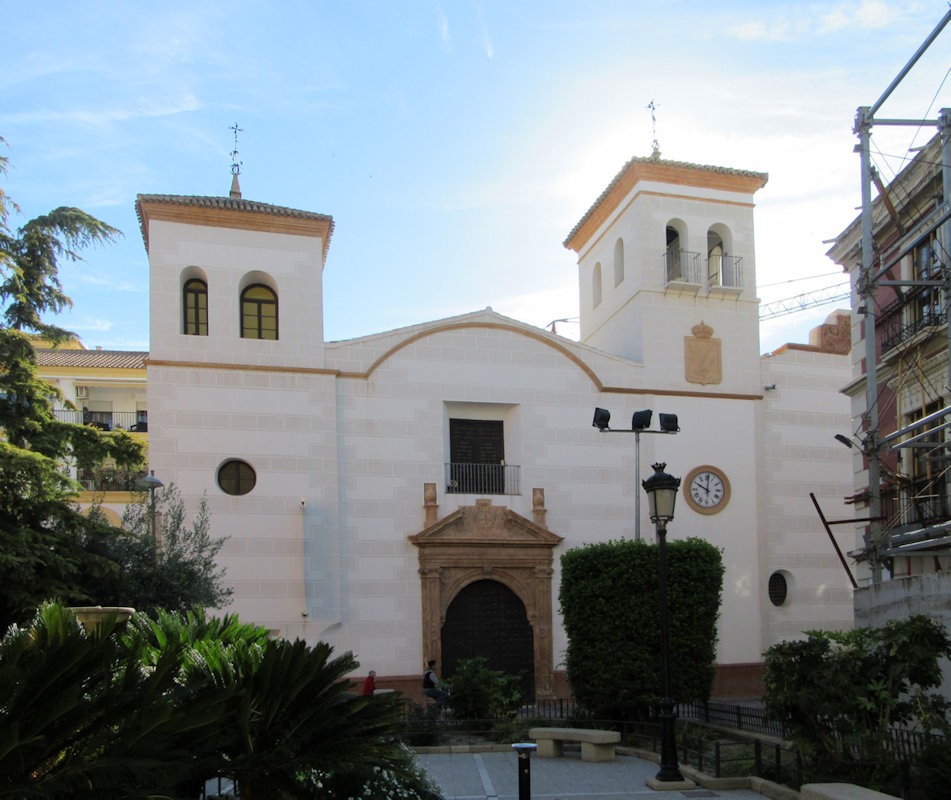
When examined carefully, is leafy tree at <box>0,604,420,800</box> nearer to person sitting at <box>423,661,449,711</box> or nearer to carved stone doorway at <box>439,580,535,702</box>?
person sitting at <box>423,661,449,711</box>

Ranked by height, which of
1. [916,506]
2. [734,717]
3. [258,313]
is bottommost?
[734,717]

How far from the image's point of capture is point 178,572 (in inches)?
658

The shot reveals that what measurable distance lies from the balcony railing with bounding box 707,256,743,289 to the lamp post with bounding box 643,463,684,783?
12.2 meters

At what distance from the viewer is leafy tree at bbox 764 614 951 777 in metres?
10.3

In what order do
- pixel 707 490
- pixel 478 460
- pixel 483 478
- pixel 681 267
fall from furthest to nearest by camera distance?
1. pixel 681 267
2. pixel 707 490
3. pixel 478 460
4. pixel 483 478

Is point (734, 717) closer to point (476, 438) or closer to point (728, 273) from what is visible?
point (476, 438)

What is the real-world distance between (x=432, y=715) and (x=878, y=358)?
9224mm

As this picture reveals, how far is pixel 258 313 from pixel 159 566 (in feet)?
22.2

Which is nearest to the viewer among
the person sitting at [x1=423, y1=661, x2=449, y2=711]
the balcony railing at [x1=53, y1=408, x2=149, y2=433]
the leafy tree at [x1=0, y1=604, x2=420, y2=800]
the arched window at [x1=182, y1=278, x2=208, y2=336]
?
the leafy tree at [x1=0, y1=604, x2=420, y2=800]

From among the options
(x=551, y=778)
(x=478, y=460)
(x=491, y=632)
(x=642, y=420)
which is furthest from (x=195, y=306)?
(x=551, y=778)

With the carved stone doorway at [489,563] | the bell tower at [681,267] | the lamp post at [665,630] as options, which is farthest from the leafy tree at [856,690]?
the bell tower at [681,267]

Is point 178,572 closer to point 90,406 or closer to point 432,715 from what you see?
point 432,715

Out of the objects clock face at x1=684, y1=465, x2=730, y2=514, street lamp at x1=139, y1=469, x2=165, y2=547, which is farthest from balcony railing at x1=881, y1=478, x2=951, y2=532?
street lamp at x1=139, y1=469, x2=165, y2=547

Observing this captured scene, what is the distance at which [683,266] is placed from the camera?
23906mm
